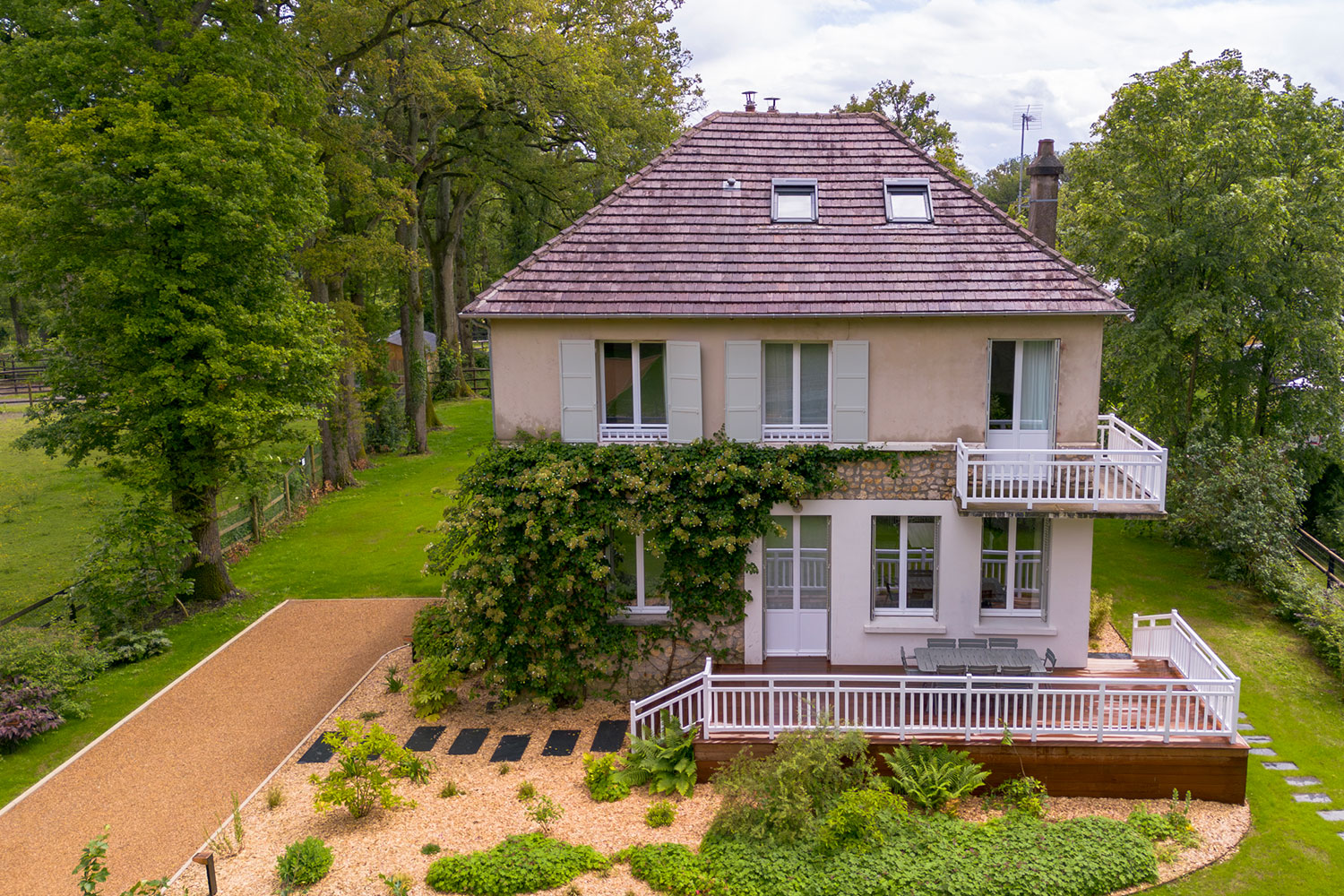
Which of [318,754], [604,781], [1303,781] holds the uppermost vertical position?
[604,781]

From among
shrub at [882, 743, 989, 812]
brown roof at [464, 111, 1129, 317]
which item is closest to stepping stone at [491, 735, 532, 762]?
shrub at [882, 743, 989, 812]

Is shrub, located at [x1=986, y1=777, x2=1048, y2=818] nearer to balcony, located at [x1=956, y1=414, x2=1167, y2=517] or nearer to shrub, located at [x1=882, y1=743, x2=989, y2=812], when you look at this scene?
shrub, located at [x1=882, y1=743, x2=989, y2=812]

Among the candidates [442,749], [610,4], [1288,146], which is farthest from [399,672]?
[610,4]

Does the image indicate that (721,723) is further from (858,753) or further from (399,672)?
(399,672)

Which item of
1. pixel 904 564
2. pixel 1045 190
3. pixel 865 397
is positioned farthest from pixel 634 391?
pixel 1045 190

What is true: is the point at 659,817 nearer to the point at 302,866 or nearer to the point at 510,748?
the point at 510,748
